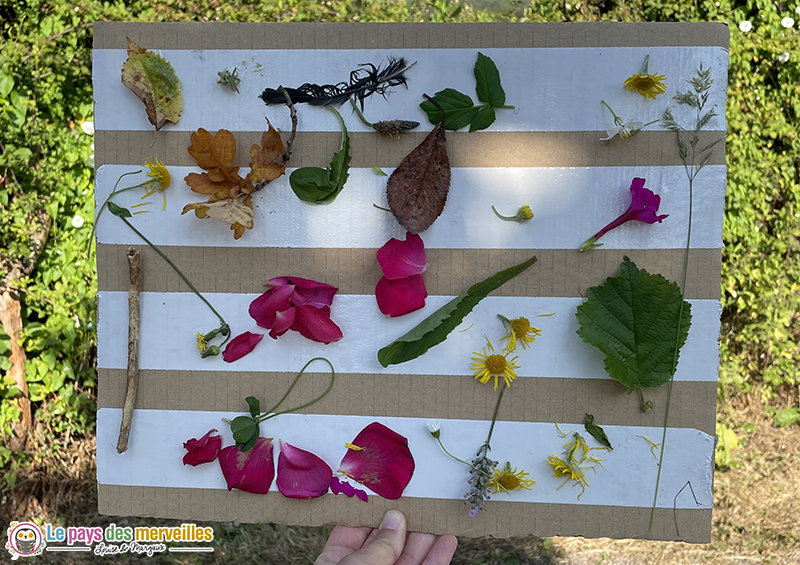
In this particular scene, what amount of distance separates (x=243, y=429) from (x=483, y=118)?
0.64 metres

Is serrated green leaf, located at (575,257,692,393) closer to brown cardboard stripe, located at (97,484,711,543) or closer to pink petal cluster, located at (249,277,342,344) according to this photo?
brown cardboard stripe, located at (97,484,711,543)

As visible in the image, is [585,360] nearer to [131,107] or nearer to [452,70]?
[452,70]

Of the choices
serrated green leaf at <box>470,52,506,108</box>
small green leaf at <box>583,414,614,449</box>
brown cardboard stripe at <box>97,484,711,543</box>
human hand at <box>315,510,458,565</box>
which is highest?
serrated green leaf at <box>470,52,506,108</box>

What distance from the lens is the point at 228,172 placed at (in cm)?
82

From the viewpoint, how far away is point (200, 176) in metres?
0.82

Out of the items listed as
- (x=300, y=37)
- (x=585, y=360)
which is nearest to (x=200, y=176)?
(x=300, y=37)

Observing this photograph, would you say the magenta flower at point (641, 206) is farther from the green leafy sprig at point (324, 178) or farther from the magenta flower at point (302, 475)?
the magenta flower at point (302, 475)

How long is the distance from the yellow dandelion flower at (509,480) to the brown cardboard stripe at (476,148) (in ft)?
1.66

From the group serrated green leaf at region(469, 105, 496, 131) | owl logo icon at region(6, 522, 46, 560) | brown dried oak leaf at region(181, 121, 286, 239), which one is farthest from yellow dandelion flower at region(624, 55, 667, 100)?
owl logo icon at region(6, 522, 46, 560)

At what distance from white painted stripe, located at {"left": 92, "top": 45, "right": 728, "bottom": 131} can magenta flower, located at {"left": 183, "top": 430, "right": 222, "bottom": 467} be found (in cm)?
53

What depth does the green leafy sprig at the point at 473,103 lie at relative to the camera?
81 cm

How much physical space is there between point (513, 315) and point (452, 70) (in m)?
0.42

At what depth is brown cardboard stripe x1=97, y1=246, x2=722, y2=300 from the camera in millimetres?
828

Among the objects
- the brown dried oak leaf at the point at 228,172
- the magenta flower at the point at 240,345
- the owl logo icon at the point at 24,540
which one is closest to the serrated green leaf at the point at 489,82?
the brown dried oak leaf at the point at 228,172
